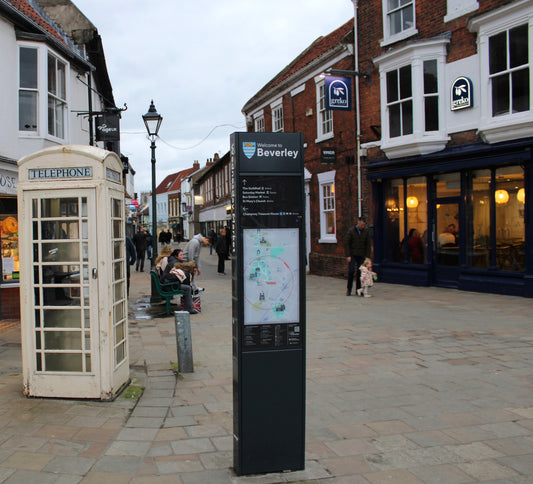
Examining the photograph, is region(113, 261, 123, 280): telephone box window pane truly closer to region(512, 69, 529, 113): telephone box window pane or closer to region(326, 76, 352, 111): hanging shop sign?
region(512, 69, 529, 113): telephone box window pane

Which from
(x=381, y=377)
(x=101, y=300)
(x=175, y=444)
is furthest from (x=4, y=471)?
(x=381, y=377)

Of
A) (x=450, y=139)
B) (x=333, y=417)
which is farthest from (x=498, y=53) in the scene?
(x=333, y=417)

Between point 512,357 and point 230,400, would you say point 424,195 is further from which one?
point 230,400

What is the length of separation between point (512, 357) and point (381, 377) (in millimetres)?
2082

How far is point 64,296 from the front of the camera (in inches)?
201

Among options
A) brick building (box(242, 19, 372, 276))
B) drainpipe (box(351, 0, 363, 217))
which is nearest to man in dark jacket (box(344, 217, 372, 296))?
brick building (box(242, 19, 372, 276))

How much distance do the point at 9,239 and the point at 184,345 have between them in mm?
5556

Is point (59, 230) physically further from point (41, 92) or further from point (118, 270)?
point (41, 92)

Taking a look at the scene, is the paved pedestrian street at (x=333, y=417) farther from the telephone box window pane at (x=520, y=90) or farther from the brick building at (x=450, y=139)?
the telephone box window pane at (x=520, y=90)

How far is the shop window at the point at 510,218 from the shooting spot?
12133 millimetres

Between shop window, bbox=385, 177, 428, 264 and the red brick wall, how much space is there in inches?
420

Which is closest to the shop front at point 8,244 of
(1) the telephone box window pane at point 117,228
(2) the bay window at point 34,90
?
(2) the bay window at point 34,90

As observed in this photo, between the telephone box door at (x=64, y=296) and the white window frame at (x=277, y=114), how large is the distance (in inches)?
733

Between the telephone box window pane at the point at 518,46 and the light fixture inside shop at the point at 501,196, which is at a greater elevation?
the telephone box window pane at the point at 518,46
